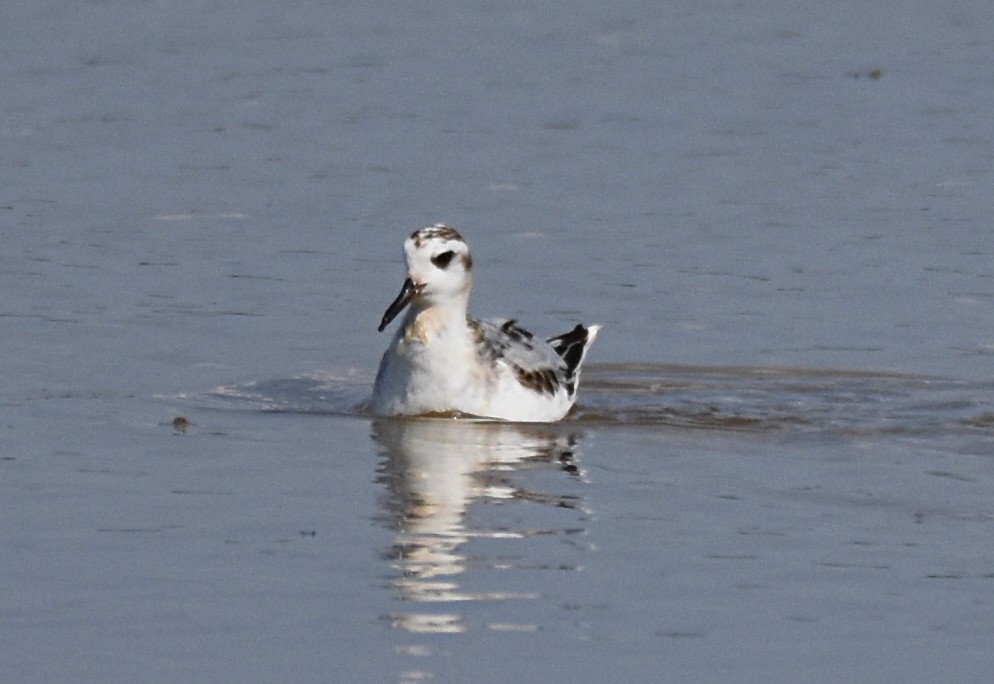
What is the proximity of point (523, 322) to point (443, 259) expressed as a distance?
7.76 ft

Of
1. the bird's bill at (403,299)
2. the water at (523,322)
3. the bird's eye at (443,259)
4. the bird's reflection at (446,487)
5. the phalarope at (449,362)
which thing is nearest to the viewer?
the water at (523,322)

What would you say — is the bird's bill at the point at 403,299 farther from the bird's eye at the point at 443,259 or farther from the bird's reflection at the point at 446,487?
the bird's reflection at the point at 446,487

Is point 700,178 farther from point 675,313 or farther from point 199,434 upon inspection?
point 199,434

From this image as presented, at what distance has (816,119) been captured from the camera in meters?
22.8

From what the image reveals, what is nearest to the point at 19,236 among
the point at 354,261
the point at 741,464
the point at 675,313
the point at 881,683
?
the point at 354,261

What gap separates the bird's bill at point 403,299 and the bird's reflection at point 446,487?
706mm

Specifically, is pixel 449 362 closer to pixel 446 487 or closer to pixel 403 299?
pixel 403 299

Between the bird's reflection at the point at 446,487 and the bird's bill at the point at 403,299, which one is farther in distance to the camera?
the bird's bill at the point at 403,299

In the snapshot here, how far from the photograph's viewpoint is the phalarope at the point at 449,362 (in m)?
14.6

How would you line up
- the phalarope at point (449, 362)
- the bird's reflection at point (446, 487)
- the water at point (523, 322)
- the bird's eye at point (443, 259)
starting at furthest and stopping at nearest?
the bird's eye at point (443, 259) → the phalarope at point (449, 362) → the bird's reflection at point (446, 487) → the water at point (523, 322)

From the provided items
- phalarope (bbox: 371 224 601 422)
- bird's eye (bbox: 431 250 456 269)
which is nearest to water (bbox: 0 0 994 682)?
phalarope (bbox: 371 224 601 422)

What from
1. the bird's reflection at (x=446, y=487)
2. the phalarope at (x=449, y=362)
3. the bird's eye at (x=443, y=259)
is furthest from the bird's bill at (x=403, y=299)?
the bird's reflection at (x=446, y=487)

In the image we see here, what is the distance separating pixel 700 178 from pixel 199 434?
27.0 feet

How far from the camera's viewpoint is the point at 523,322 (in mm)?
17000
